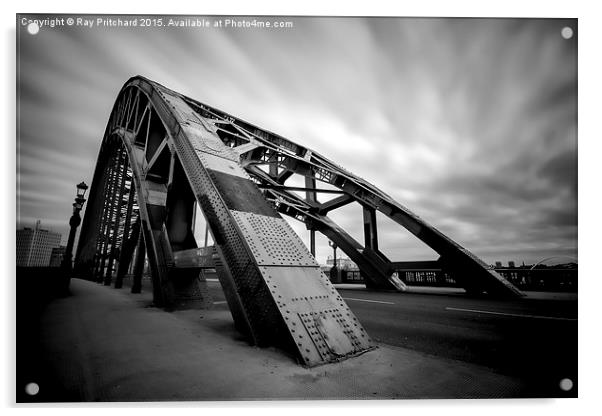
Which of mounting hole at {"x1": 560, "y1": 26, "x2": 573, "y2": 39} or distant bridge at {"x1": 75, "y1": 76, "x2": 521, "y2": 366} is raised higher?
mounting hole at {"x1": 560, "y1": 26, "x2": 573, "y2": 39}

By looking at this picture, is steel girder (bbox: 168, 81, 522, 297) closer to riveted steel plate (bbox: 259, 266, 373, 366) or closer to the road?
the road

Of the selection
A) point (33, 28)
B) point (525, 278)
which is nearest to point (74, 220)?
point (33, 28)

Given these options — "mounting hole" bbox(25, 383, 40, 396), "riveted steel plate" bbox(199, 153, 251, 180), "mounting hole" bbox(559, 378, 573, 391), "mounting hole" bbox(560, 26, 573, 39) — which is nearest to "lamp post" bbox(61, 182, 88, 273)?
"riveted steel plate" bbox(199, 153, 251, 180)

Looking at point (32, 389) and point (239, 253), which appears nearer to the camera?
point (32, 389)

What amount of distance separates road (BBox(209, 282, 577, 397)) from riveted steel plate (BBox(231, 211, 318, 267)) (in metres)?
1.79

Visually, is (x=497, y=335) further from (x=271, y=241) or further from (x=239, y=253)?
(x=239, y=253)

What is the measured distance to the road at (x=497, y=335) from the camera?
3.64m

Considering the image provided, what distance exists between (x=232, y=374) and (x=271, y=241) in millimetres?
1782

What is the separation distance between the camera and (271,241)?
4.33 metres

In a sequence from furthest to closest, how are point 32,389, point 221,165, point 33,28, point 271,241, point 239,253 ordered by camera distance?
point 221,165 < point 33,28 < point 271,241 < point 239,253 < point 32,389

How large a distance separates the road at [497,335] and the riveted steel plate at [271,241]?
179cm

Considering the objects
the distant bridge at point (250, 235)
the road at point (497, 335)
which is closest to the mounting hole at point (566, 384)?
the road at point (497, 335)

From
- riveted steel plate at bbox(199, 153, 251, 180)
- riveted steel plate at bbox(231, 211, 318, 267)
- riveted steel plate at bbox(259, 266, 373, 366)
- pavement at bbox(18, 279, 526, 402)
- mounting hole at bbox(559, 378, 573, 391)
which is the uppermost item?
riveted steel plate at bbox(199, 153, 251, 180)

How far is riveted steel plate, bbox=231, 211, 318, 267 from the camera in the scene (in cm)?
401
